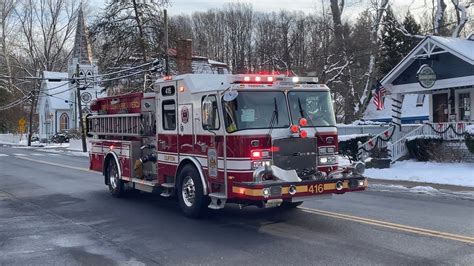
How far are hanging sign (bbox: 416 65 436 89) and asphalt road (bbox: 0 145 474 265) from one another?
10246 mm

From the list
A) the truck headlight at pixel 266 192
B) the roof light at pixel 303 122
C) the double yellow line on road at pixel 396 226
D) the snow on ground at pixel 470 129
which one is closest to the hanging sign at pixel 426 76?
the snow on ground at pixel 470 129

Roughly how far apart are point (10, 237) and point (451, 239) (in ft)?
23.0

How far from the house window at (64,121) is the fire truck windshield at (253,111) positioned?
69.7 meters

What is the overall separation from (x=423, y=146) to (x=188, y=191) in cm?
1345

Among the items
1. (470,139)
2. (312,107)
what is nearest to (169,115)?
(312,107)

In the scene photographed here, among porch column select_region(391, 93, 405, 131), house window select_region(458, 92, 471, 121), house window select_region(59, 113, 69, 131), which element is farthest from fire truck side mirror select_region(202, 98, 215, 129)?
house window select_region(59, 113, 69, 131)

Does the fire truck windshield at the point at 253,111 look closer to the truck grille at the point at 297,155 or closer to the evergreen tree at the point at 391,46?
the truck grille at the point at 297,155

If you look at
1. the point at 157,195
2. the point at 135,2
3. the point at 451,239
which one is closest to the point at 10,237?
the point at 157,195

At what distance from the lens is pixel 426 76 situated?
22.9 m

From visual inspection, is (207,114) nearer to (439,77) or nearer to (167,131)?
(167,131)

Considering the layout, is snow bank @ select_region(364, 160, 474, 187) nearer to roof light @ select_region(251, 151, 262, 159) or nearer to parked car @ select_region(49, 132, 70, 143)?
roof light @ select_region(251, 151, 262, 159)

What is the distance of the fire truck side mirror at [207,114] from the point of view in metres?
9.39

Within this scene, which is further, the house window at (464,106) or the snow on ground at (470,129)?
the house window at (464,106)

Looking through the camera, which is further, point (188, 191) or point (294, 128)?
point (188, 191)
